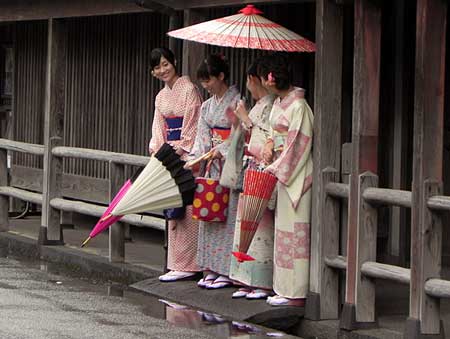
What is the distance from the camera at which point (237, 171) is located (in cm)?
1012

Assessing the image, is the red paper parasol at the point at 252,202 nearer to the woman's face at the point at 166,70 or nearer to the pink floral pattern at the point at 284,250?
the pink floral pattern at the point at 284,250

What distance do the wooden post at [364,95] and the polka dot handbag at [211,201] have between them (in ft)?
5.35

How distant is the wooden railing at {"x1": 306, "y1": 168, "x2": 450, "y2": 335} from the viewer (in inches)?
327

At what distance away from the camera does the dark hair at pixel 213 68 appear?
10438 millimetres

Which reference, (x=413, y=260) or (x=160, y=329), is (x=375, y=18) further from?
(x=160, y=329)

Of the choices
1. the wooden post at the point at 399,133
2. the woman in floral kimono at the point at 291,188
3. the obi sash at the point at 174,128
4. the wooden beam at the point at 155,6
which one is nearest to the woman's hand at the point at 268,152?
the woman in floral kimono at the point at 291,188

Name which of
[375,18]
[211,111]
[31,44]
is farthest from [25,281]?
[31,44]

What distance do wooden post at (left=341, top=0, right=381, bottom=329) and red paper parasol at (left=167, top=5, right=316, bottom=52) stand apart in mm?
863

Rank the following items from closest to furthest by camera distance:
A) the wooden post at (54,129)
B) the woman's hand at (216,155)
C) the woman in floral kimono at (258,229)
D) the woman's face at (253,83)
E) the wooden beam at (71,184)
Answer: the woman in floral kimono at (258,229) → the woman's face at (253,83) → the woman's hand at (216,155) → the wooden post at (54,129) → the wooden beam at (71,184)

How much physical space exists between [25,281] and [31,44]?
6370mm

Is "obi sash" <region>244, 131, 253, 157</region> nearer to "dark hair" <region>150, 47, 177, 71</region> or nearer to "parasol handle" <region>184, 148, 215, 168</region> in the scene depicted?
"parasol handle" <region>184, 148, 215, 168</region>

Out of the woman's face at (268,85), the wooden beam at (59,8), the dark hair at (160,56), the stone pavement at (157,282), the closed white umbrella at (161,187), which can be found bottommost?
the stone pavement at (157,282)

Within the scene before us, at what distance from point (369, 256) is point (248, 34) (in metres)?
2.00

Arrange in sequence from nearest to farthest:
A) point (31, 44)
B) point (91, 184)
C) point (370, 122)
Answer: point (370, 122) < point (91, 184) < point (31, 44)
